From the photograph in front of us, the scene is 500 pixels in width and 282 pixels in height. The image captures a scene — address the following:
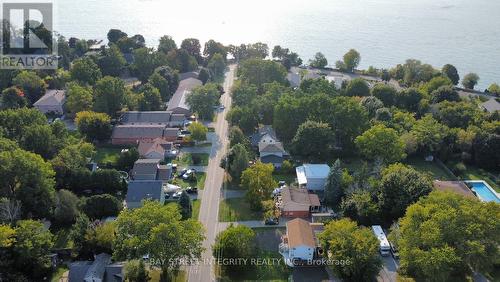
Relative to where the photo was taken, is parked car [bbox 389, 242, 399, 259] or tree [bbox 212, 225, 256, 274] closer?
tree [bbox 212, 225, 256, 274]

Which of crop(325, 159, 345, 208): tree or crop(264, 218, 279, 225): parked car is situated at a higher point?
crop(325, 159, 345, 208): tree

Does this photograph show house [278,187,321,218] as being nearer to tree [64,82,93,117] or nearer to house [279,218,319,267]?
house [279,218,319,267]

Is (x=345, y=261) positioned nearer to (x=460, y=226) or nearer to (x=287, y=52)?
(x=460, y=226)

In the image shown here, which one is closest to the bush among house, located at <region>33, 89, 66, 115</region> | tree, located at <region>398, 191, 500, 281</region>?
tree, located at <region>398, 191, 500, 281</region>

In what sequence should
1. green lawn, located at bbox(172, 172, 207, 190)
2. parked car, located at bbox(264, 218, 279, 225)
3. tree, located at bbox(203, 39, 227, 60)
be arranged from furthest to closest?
tree, located at bbox(203, 39, 227, 60) < green lawn, located at bbox(172, 172, 207, 190) < parked car, located at bbox(264, 218, 279, 225)

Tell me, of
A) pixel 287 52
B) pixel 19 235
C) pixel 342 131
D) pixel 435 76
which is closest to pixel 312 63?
pixel 287 52

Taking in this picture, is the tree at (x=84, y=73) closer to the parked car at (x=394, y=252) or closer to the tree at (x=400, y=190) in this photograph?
the tree at (x=400, y=190)

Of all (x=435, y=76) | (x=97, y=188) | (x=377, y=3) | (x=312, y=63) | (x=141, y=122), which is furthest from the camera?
(x=377, y=3)
